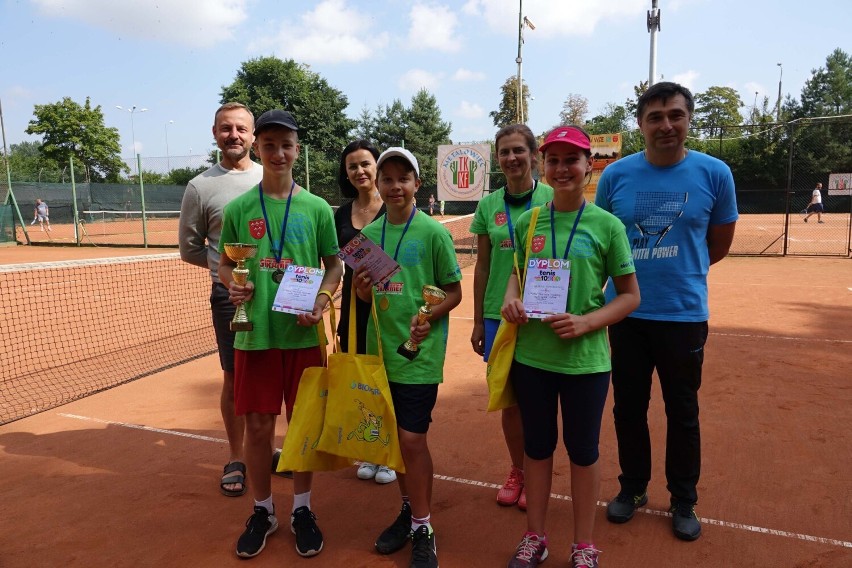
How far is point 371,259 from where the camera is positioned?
269 cm

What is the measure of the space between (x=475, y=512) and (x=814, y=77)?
67.5m

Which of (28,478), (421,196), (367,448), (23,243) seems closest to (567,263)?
(367,448)

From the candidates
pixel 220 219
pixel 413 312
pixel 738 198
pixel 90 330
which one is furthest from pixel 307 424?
pixel 738 198

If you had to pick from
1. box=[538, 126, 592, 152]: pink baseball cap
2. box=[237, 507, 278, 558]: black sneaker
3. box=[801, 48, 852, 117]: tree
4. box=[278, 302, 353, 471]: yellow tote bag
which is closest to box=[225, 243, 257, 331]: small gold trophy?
box=[278, 302, 353, 471]: yellow tote bag

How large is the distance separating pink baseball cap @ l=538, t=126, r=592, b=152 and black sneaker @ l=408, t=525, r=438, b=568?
184 centimetres

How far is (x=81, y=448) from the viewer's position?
431 cm

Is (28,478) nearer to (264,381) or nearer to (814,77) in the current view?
(264,381)

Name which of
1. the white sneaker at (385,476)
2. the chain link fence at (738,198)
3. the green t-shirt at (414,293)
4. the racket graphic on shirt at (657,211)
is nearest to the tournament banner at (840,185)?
the chain link fence at (738,198)

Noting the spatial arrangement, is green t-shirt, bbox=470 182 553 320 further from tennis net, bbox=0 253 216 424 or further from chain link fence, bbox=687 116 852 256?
chain link fence, bbox=687 116 852 256

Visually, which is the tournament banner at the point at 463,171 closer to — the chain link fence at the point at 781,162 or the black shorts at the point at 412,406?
the black shorts at the point at 412,406

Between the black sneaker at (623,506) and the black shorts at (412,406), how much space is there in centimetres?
126

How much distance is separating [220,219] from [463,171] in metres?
13.8

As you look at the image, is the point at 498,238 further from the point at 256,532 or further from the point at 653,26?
the point at 653,26

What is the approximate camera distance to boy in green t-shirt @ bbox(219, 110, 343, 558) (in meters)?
2.89
